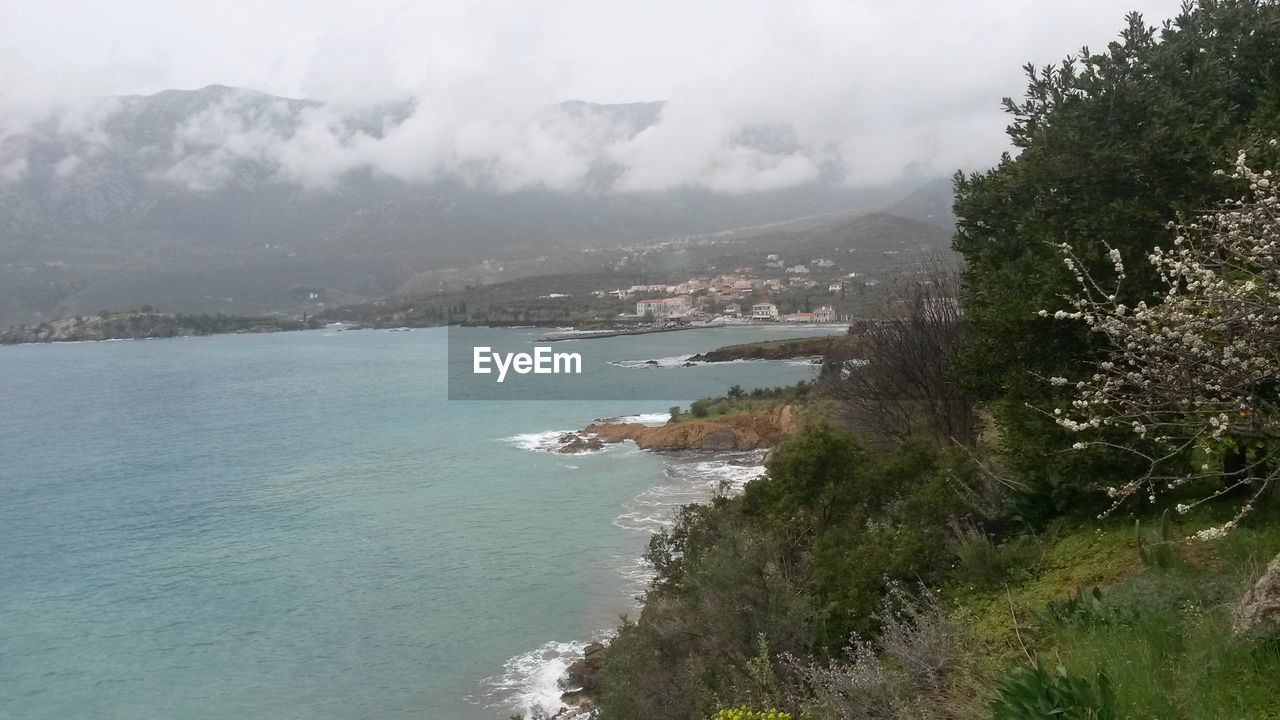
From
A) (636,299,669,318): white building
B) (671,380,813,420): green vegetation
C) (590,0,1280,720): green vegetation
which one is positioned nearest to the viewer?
(590,0,1280,720): green vegetation

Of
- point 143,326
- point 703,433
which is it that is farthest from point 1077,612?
point 143,326

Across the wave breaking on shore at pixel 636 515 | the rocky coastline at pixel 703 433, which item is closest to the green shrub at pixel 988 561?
the wave breaking on shore at pixel 636 515

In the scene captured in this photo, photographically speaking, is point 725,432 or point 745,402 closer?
point 725,432

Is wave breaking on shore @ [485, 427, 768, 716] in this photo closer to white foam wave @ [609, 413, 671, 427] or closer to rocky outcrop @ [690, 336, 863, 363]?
white foam wave @ [609, 413, 671, 427]

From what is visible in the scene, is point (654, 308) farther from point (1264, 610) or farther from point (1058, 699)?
point (1058, 699)

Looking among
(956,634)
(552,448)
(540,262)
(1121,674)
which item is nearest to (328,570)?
(552,448)

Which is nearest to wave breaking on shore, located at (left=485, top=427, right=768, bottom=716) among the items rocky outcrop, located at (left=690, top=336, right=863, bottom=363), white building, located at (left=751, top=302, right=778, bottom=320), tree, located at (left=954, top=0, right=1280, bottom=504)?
tree, located at (left=954, top=0, right=1280, bottom=504)
